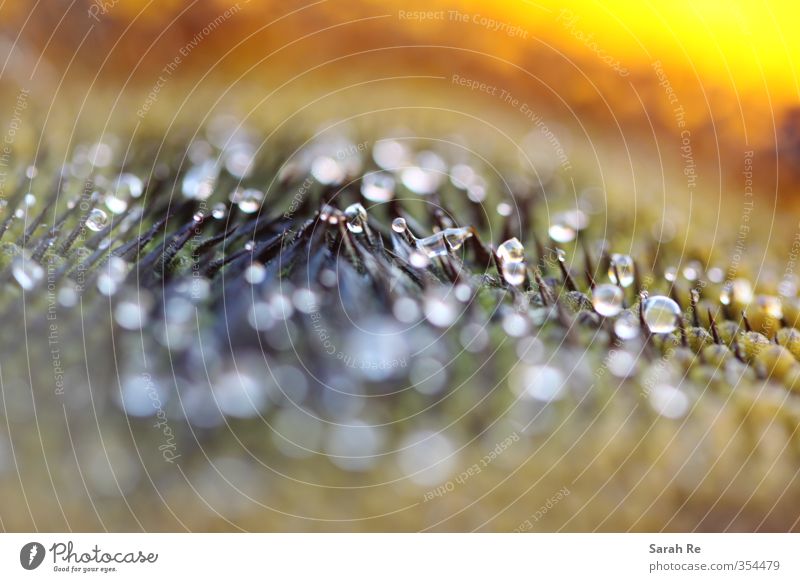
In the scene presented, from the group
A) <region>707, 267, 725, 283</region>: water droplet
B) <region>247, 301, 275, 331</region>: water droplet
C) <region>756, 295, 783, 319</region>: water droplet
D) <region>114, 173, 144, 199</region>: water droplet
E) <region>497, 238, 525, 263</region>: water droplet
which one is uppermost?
<region>114, 173, 144, 199</region>: water droplet

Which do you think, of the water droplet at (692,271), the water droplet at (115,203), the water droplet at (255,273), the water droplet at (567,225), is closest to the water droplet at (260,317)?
the water droplet at (255,273)

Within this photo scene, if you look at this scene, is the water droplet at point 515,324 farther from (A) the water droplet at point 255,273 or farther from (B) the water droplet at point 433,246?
(A) the water droplet at point 255,273

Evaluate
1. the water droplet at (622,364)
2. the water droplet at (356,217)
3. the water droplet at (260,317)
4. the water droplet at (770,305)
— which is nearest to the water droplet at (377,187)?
the water droplet at (356,217)

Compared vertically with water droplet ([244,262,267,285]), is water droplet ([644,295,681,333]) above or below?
below

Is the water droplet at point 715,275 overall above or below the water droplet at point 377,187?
below

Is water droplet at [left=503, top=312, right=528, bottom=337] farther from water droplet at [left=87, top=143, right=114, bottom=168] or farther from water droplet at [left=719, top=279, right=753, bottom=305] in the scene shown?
water droplet at [left=87, top=143, right=114, bottom=168]

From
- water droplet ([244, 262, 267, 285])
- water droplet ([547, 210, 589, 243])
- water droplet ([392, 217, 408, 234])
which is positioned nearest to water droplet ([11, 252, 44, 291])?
water droplet ([244, 262, 267, 285])

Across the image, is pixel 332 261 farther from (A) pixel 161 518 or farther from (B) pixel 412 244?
(A) pixel 161 518

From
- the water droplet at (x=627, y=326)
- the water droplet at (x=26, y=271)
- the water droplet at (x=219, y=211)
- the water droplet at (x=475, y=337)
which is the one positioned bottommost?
the water droplet at (x=627, y=326)
